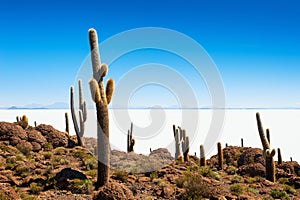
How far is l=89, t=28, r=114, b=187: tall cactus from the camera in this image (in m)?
12.2

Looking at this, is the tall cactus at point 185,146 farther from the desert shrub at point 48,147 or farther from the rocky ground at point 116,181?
the desert shrub at point 48,147

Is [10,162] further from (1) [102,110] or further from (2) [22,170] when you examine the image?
(1) [102,110]

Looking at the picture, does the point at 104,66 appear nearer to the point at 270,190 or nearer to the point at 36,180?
the point at 36,180

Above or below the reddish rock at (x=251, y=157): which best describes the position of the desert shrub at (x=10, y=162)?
above

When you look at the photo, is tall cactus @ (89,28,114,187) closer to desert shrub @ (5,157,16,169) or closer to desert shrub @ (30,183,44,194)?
desert shrub @ (30,183,44,194)

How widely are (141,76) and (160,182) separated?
1246cm

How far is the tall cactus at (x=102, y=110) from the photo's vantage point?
1220 centimetres

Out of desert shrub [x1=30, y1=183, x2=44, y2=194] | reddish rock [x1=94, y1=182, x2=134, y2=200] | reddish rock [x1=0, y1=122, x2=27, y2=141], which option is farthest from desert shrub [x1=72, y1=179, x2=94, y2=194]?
reddish rock [x1=0, y1=122, x2=27, y2=141]

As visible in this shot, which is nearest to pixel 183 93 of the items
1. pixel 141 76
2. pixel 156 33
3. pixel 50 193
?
pixel 141 76

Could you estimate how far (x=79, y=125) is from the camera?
76.8 feet

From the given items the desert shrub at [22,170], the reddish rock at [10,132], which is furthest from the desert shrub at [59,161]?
the reddish rock at [10,132]

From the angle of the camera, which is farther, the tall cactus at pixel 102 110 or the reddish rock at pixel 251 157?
the reddish rock at pixel 251 157

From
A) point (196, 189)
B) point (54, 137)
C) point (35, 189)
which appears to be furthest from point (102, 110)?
point (54, 137)

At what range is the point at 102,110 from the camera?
482 inches
